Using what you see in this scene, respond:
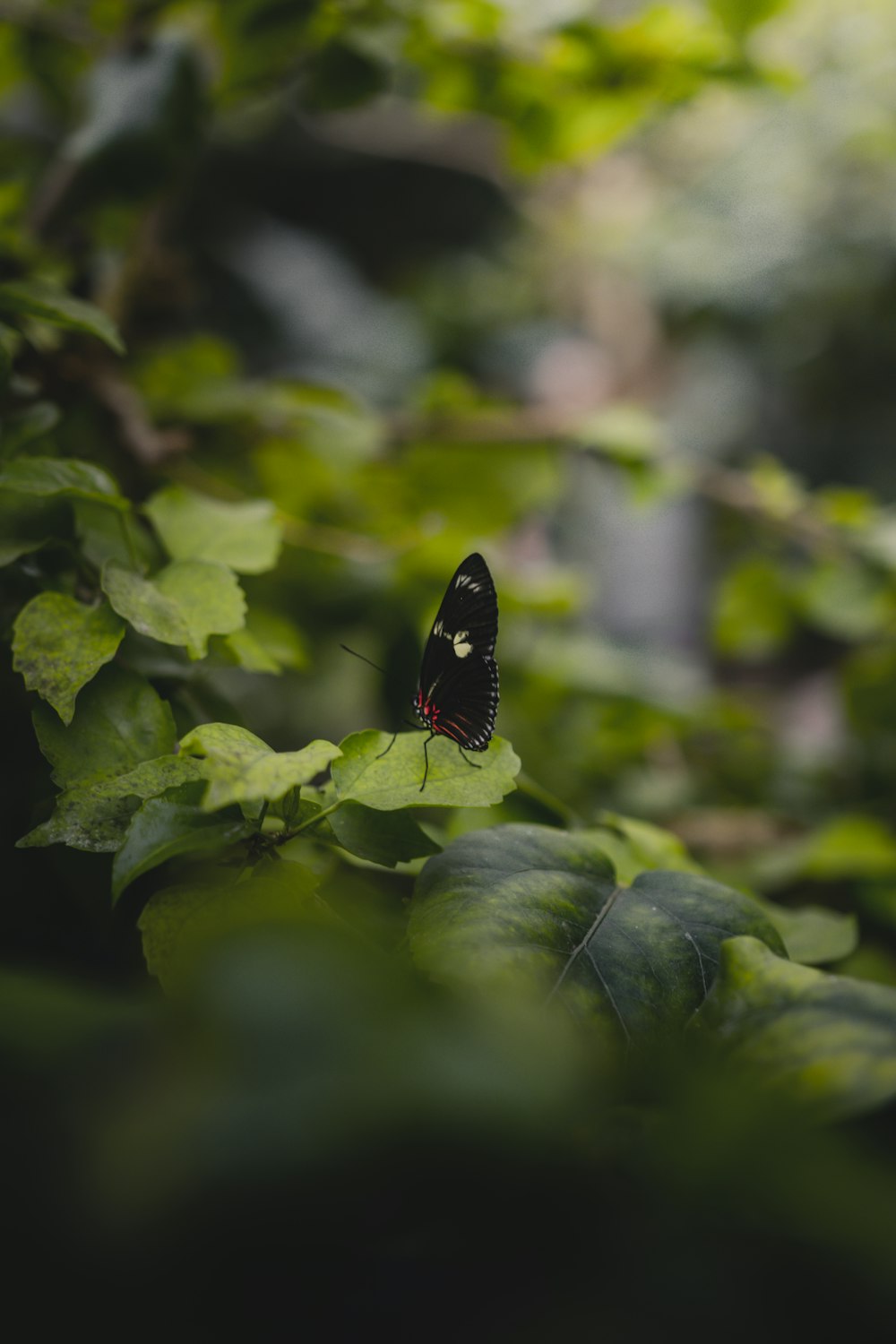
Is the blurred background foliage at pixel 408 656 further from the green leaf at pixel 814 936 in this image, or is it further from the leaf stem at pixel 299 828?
A: the green leaf at pixel 814 936

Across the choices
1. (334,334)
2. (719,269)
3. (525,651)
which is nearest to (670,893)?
→ (525,651)

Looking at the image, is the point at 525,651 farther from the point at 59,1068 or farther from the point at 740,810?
the point at 59,1068

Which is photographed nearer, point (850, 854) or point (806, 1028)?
point (806, 1028)

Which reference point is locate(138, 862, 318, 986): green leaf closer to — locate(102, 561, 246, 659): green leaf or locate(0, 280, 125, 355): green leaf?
locate(102, 561, 246, 659): green leaf

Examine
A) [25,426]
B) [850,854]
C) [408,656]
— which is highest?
[25,426]

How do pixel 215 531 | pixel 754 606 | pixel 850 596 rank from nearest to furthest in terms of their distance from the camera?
pixel 215 531 < pixel 850 596 < pixel 754 606

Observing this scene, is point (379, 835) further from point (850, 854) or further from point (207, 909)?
point (850, 854)


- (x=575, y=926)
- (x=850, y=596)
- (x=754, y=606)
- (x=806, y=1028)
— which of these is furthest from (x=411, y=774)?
(x=754, y=606)

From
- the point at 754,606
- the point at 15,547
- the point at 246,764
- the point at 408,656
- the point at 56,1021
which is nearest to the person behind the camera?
the point at 56,1021
